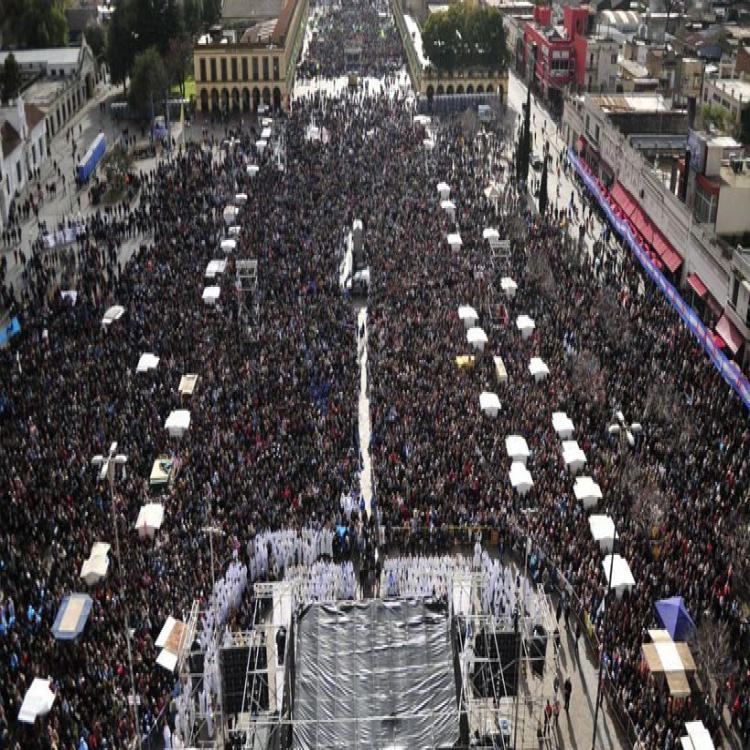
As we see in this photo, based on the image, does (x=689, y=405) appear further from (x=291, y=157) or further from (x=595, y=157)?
(x=291, y=157)

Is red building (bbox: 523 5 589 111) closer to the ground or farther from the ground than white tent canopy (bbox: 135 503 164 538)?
farther from the ground

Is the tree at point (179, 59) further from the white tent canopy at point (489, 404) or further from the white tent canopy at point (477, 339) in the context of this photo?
the white tent canopy at point (489, 404)

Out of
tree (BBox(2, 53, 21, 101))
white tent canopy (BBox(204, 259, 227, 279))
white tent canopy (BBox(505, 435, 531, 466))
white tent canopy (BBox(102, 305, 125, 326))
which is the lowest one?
white tent canopy (BBox(505, 435, 531, 466))

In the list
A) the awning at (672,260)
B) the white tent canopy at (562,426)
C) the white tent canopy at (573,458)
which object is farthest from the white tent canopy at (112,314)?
the awning at (672,260)

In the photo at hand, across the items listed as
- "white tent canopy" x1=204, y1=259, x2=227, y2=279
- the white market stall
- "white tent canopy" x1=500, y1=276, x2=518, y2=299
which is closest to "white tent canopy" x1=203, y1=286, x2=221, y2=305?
the white market stall

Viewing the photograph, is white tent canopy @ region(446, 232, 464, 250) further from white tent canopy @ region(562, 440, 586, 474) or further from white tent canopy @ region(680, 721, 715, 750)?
white tent canopy @ region(680, 721, 715, 750)

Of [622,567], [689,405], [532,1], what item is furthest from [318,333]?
[532,1]
